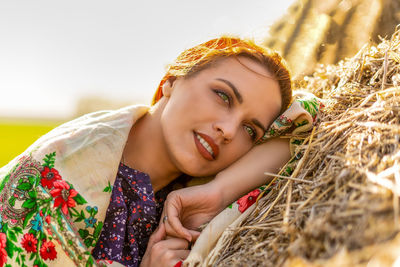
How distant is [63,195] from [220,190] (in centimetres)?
60

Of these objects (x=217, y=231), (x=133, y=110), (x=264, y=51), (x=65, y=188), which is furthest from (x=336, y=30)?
(x=65, y=188)

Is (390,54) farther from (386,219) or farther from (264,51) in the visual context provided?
(386,219)

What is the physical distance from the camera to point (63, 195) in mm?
1354

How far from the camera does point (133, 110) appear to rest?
1.75 meters

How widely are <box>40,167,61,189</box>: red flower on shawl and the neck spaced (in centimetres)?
37

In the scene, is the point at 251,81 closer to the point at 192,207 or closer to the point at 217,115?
the point at 217,115

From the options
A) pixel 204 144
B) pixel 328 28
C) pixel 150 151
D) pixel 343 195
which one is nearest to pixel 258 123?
pixel 204 144

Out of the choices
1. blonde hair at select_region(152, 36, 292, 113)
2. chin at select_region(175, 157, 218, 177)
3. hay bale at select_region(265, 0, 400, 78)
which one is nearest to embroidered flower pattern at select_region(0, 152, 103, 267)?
chin at select_region(175, 157, 218, 177)

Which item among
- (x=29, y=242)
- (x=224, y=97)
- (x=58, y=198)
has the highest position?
(x=224, y=97)

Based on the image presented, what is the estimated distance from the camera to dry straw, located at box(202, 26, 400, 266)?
76 cm

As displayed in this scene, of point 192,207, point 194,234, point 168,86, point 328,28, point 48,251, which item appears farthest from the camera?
point 328,28

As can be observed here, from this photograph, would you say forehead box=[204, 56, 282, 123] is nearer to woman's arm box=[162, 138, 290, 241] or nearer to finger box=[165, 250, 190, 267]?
woman's arm box=[162, 138, 290, 241]

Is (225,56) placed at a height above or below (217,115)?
above

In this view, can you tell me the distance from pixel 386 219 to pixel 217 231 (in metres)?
0.66
